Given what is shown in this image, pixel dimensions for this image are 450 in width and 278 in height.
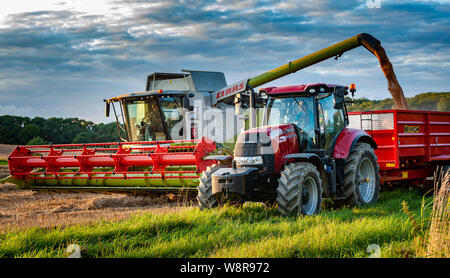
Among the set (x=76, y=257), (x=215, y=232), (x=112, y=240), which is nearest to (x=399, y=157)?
(x=215, y=232)

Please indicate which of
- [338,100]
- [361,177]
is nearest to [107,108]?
[361,177]

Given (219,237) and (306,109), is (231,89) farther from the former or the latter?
(219,237)

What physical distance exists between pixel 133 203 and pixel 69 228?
3.99 m

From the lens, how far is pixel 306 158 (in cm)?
751

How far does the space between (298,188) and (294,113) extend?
5.40ft

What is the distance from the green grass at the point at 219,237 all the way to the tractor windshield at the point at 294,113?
158 centimetres

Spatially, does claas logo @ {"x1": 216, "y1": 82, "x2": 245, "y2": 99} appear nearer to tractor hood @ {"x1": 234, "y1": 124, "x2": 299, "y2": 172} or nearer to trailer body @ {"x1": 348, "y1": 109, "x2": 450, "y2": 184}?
trailer body @ {"x1": 348, "y1": 109, "x2": 450, "y2": 184}

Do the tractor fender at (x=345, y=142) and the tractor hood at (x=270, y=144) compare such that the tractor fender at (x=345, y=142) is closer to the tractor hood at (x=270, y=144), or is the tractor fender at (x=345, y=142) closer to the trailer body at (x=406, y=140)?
the tractor hood at (x=270, y=144)

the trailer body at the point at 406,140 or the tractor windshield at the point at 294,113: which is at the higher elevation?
the tractor windshield at the point at 294,113

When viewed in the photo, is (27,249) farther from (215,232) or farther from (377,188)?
(377,188)

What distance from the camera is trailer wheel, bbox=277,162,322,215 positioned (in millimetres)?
6855

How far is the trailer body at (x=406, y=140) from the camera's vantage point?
10008 millimetres

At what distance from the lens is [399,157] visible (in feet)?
33.1

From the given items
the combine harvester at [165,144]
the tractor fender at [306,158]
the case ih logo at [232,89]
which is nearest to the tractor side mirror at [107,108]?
the combine harvester at [165,144]
